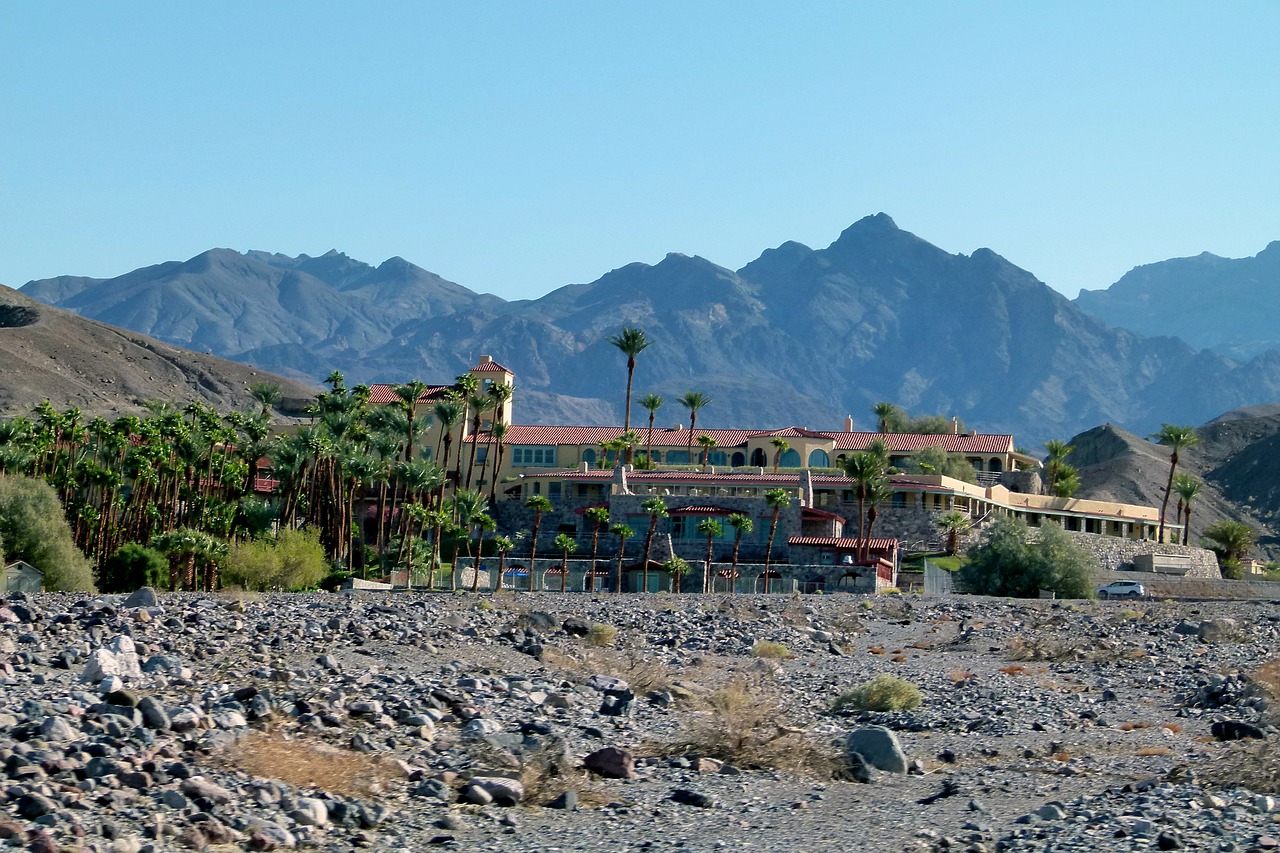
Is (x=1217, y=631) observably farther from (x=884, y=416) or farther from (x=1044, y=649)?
(x=884, y=416)

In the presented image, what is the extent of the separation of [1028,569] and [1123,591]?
4.76m

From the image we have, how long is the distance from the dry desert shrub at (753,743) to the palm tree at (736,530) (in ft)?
171

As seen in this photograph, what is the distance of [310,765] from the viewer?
16.5 meters

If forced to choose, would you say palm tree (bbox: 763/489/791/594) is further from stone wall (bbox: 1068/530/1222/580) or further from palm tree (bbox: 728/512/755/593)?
stone wall (bbox: 1068/530/1222/580)

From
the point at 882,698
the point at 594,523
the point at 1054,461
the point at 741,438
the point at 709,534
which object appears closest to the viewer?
the point at 882,698

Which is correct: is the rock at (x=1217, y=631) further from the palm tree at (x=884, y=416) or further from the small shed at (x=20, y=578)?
the palm tree at (x=884, y=416)

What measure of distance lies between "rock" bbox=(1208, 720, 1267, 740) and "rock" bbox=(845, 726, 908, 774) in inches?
225

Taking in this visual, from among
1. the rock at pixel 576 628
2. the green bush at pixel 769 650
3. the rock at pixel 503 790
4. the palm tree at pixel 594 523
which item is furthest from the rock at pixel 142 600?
the palm tree at pixel 594 523

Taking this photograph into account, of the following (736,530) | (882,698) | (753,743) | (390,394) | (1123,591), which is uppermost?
(390,394)

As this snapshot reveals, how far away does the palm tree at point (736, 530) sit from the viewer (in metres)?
73.8

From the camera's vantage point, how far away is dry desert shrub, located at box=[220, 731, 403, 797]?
52.9 ft

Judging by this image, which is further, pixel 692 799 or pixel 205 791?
pixel 692 799

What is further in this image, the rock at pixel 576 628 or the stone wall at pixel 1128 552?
the stone wall at pixel 1128 552

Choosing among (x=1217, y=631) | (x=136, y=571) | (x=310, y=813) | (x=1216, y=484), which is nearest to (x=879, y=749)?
(x=310, y=813)
